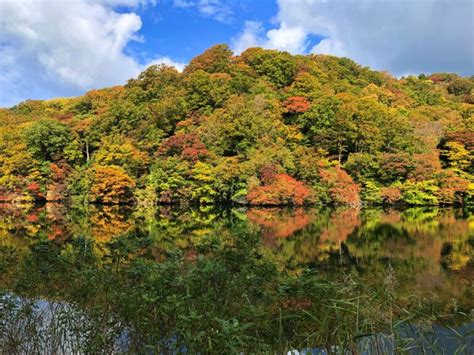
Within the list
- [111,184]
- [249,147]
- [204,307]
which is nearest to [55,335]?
[204,307]

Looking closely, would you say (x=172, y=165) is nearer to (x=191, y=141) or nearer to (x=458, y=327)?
(x=191, y=141)

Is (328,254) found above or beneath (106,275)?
beneath

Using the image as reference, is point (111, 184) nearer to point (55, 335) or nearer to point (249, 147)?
point (249, 147)

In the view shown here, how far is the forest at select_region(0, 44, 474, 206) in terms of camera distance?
1096 inches

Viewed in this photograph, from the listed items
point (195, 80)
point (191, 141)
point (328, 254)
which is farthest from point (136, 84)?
point (328, 254)

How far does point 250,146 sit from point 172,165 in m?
5.95

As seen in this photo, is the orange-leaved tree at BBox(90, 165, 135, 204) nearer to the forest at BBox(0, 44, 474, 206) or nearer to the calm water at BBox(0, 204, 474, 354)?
the forest at BBox(0, 44, 474, 206)

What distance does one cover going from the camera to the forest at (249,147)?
27.8 m

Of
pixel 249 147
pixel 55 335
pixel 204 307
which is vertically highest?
pixel 249 147

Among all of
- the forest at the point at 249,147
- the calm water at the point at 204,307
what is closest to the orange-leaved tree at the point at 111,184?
the forest at the point at 249,147

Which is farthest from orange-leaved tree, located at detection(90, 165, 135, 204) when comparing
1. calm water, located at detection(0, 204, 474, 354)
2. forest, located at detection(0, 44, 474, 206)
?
calm water, located at detection(0, 204, 474, 354)

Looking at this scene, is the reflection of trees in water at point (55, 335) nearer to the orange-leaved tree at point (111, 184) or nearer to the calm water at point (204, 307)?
the calm water at point (204, 307)

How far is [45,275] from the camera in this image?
13.6 feet

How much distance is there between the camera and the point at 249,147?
98.3 feet
